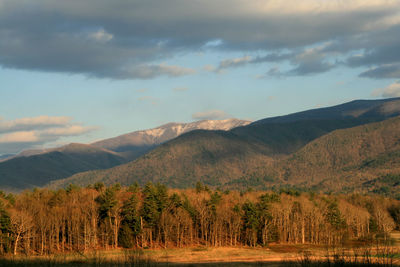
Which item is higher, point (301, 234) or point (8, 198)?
point (8, 198)

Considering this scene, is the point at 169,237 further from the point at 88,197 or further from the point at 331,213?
the point at 331,213

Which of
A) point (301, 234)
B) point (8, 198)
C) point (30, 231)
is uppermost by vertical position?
point (8, 198)

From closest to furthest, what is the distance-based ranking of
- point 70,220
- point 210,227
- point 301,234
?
point 70,220, point 210,227, point 301,234

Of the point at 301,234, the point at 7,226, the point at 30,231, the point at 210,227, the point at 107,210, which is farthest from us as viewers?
the point at 301,234

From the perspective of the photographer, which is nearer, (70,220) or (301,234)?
(70,220)

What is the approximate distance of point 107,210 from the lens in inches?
5586

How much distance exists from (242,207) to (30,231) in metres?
72.4

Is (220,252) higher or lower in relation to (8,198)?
lower

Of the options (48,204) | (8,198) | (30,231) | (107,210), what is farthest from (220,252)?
(8,198)

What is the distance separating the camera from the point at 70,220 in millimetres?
133000

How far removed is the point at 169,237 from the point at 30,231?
150ft

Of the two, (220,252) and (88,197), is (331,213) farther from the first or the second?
(88,197)

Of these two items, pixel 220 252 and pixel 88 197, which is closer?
pixel 220 252

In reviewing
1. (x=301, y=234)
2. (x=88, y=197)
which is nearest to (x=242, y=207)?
(x=301, y=234)
